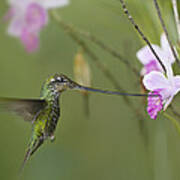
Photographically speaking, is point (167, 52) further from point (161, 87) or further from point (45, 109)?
point (45, 109)

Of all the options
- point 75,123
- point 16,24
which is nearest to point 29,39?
point 16,24

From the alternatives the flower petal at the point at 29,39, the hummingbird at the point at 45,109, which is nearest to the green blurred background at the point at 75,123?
the flower petal at the point at 29,39

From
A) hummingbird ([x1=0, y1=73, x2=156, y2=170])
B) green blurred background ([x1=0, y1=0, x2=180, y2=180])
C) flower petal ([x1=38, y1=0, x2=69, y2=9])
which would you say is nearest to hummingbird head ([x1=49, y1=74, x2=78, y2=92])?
hummingbird ([x1=0, y1=73, x2=156, y2=170])

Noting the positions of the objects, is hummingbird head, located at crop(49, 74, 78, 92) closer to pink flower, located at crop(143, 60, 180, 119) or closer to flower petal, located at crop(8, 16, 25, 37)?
pink flower, located at crop(143, 60, 180, 119)

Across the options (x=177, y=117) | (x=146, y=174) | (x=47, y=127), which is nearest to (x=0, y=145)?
(x=146, y=174)

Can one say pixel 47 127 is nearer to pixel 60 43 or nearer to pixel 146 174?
pixel 146 174
